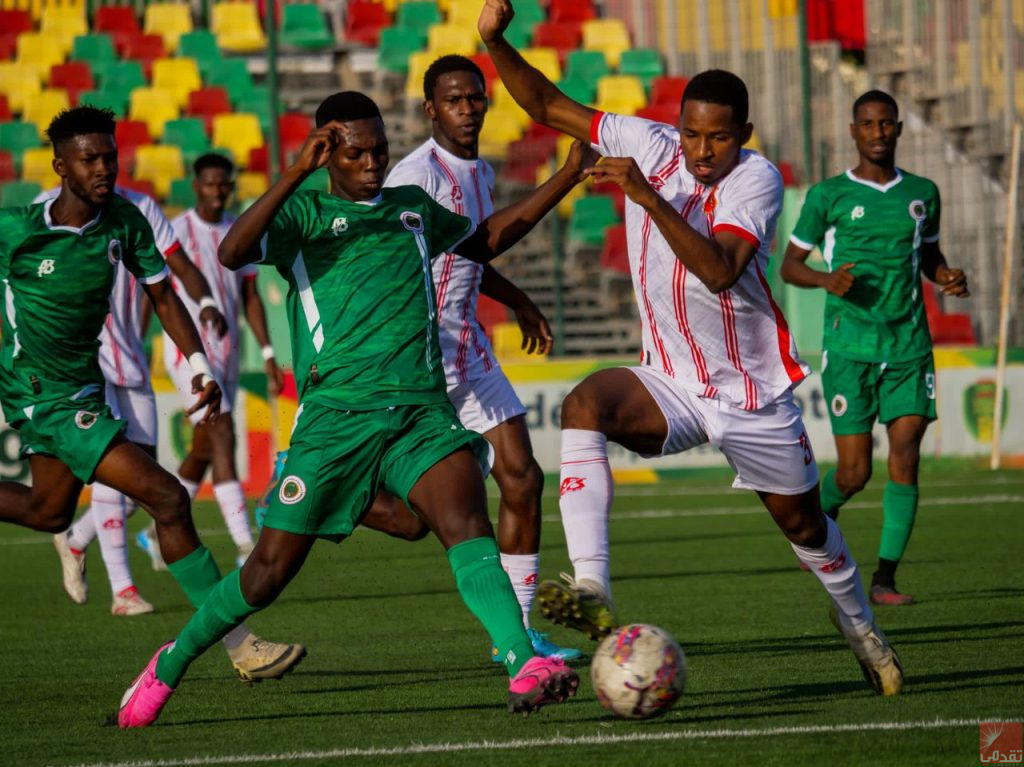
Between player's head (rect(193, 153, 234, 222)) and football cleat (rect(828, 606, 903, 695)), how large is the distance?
6711mm

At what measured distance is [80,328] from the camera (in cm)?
745

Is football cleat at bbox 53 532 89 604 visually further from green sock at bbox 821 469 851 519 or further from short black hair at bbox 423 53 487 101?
green sock at bbox 821 469 851 519

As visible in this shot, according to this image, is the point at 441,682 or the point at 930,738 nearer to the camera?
the point at 930,738

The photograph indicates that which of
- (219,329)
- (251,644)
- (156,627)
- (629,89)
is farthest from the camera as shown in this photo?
(629,89)

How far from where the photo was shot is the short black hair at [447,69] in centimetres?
797

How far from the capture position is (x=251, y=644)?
22.3ft

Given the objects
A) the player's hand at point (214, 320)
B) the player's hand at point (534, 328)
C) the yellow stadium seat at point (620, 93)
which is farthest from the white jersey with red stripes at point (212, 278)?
the yellow stadium seat at point (620, 93)

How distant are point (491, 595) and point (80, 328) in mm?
2672

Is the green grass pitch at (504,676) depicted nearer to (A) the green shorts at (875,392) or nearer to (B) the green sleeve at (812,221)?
(A) the green shorts at (875,392)

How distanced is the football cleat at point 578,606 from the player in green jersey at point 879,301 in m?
4.20

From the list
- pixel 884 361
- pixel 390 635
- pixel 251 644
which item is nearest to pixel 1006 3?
pixel 884 361

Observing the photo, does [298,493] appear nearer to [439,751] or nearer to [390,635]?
[439,751]

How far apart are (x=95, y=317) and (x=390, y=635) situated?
87.1 inches

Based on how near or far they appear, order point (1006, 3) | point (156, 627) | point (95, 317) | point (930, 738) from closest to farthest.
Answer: point (930, 738) → point (95, 317) → point (156, 627) → point (1006, 3)
